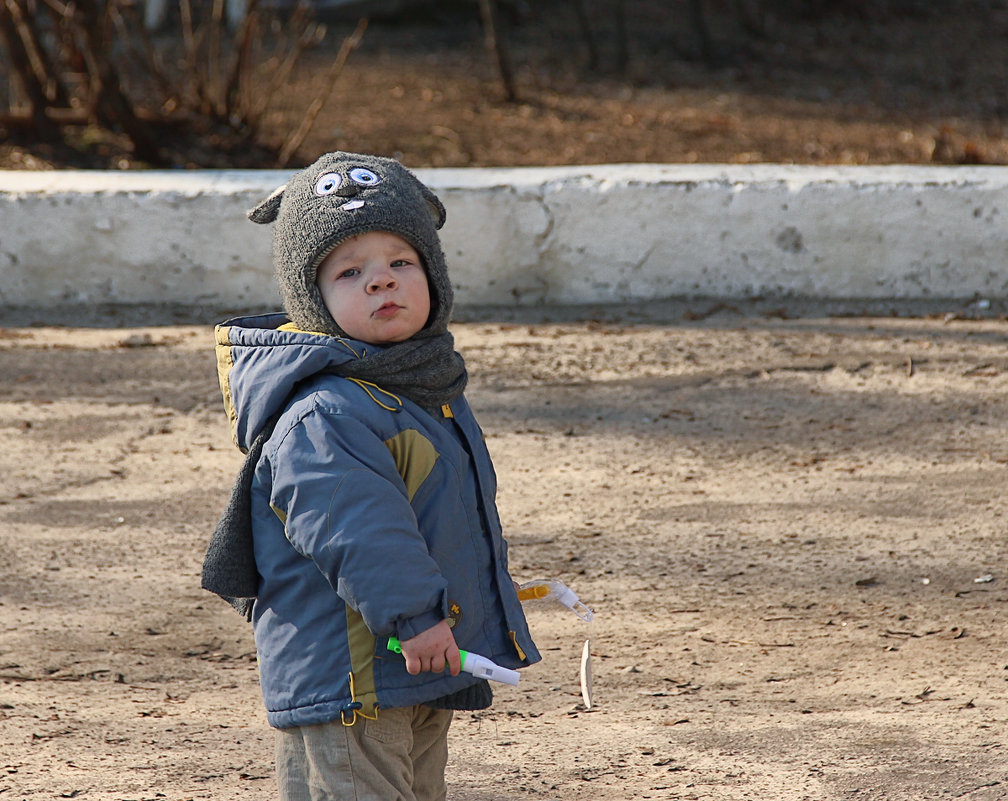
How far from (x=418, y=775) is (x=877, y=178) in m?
4.28

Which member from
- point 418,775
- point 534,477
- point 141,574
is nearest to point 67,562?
point 141,574

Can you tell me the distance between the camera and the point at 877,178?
18.1ft

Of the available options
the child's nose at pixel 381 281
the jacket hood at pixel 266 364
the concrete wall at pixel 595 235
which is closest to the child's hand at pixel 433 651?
the jacket hood at pixel 266 364

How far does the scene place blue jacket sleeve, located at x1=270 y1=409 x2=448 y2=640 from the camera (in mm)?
1700

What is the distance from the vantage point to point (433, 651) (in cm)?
174

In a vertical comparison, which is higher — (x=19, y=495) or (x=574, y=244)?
(x=574, y=244)

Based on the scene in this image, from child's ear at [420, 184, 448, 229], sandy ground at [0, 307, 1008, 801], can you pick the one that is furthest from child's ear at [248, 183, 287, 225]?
sandy ground at [0, 307, 1008, 801]

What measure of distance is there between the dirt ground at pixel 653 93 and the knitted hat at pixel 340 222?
5064 mm

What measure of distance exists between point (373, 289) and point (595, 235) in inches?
150

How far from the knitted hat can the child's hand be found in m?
0.51

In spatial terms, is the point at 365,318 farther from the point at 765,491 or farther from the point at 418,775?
the point at 765,491

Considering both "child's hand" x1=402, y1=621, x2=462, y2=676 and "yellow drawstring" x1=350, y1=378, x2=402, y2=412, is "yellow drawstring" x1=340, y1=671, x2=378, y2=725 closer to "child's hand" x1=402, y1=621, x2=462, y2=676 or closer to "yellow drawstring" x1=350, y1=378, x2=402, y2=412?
"child's hand" x1=402, y1=621, x2=462, y2=676

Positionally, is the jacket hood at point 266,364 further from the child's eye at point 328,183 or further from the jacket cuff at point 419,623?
the jacket cuff at point 419,623

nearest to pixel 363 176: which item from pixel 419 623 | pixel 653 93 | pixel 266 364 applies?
pixel 266 364
